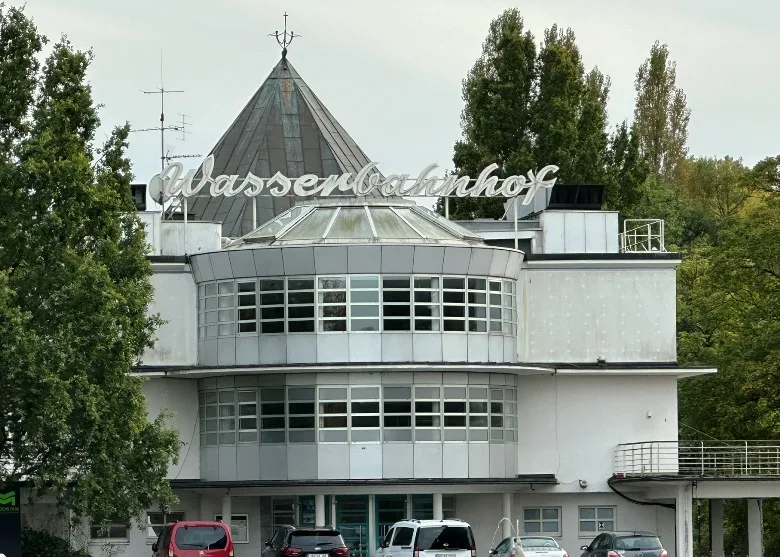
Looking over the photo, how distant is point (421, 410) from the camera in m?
63.7

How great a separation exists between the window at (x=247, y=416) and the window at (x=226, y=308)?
2.14 m

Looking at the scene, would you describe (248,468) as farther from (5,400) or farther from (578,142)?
(578,142)

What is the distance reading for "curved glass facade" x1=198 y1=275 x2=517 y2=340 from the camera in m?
63.6

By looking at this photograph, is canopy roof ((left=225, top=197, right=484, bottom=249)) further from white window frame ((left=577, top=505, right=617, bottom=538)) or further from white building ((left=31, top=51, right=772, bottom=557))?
white window frame ((left=577, top=505, right=617, bottom=538))

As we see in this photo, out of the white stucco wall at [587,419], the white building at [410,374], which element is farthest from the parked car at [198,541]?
the white stucco wall at [587,419]

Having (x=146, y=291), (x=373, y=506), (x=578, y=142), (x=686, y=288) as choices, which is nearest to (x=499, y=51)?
(x=578, y=142)

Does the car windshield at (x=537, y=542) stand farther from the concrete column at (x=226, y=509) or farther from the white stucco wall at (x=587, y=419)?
the concrete column at (x=226, y=509)

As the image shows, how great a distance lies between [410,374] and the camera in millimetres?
63656

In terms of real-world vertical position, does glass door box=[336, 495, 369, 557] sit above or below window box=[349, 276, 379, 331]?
below

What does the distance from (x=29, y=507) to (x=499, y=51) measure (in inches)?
1791

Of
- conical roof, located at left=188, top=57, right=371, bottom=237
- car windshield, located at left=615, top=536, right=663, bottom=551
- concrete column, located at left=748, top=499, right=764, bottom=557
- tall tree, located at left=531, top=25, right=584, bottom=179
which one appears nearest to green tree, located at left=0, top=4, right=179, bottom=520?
car windshield, located at left=615, top=536, right=663, bottom=551

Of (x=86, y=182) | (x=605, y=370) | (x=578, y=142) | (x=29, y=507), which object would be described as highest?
(x=578, y=142)

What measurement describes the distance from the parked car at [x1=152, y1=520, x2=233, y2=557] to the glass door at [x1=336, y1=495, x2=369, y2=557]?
1338cm

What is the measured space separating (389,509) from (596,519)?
24.4 ft
